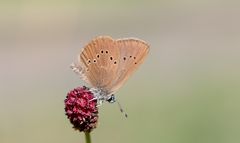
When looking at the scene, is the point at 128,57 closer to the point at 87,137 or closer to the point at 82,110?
the point at 82,110

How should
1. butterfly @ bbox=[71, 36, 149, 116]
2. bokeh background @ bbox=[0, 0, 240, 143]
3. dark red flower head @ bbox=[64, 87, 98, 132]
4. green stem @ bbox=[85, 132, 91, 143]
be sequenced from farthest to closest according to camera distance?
bokeh background @ bbox=[0, 0, 240, 143] → butterfly @ bbox=[71, 36, 149, 116] → dark red flower head @ bbox=[64, 87, 98, 132] → green stem @ bbox=[85, 132, 91, 143]

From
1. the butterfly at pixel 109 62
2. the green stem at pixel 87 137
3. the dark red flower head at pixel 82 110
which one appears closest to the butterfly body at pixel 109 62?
the butterfly at pixel 109 62

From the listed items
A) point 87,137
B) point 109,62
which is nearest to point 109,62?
point 109,62

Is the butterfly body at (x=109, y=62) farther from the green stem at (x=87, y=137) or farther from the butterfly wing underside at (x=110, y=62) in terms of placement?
the green stem at (x=87, y=137)

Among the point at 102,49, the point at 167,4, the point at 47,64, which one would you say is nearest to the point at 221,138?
the point at 102,49

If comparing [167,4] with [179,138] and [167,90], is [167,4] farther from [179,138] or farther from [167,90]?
[179,138]

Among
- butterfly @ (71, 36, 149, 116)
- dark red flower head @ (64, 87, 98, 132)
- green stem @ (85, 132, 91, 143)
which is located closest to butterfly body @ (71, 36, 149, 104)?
butterfly @ (71, 36, 149, 116)

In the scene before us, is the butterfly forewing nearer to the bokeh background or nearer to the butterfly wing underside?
the butterfly wing underside
